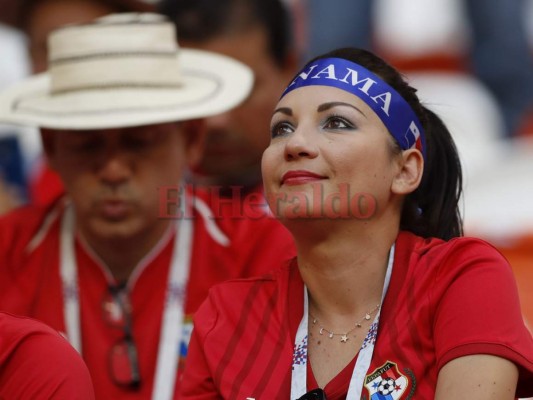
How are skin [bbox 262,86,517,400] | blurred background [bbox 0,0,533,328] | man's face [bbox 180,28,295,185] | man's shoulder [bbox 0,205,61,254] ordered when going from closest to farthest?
skin [bbox 262,86,517,400], man's shoulder [bbox 0,205,61,254], man's face [bbox 180,28,295,185], blurred background [bbox 0,0,533,328]

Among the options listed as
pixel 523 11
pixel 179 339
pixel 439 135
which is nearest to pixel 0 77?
pixel 523 11

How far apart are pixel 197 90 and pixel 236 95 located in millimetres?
133

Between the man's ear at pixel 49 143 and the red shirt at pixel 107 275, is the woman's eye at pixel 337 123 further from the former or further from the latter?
the man's ear at pixel 49 143

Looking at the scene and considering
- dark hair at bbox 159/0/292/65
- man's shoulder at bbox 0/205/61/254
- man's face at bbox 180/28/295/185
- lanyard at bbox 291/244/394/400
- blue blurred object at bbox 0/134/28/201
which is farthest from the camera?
blue blurred object at bbox 0/134/28/201

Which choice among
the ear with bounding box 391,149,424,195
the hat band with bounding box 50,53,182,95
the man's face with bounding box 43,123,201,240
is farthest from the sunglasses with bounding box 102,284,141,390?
the ear with bounding box 391,149,424,195

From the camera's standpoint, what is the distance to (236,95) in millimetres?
4188

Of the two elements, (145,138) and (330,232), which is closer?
(330,232)

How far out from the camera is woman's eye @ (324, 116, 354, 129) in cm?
310

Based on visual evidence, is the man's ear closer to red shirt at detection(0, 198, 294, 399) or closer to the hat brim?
the hat brim

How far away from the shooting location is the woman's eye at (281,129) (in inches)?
125

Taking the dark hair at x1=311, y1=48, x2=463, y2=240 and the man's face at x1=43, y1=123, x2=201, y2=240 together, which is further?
the man's face at x1=43, y1=123, x2=201, y2=240

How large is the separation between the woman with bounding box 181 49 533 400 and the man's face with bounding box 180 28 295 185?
69.6 inches

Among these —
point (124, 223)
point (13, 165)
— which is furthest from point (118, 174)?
point (13, 165)

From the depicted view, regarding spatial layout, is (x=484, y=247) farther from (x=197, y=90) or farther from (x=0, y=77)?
(x=0, y=77)
